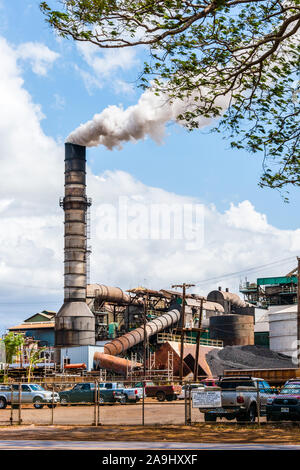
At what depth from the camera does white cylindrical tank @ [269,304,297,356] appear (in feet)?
256

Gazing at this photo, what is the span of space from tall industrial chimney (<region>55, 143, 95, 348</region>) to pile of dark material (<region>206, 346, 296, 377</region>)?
14.8m

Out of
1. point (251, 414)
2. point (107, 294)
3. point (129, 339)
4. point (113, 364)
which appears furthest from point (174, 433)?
point (107, 294)

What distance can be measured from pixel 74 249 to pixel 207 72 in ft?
180

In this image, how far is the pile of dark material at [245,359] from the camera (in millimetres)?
70688

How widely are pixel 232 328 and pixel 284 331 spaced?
353 inches

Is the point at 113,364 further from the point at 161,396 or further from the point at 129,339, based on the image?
the point at 161,396

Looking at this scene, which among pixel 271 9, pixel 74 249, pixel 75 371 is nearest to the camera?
pixel 271 9

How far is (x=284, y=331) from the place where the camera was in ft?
259

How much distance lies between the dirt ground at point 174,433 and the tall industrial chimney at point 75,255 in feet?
165

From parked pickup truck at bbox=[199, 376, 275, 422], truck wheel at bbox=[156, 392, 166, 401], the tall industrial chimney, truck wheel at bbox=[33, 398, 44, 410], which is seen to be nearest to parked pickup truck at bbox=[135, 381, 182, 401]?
truck wheel at bbox=[156, 392, 166, 401]

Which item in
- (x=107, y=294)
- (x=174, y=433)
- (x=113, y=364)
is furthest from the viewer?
(x=107, y=294)

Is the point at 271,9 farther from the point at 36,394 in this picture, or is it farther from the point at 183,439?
the point at 36,394
